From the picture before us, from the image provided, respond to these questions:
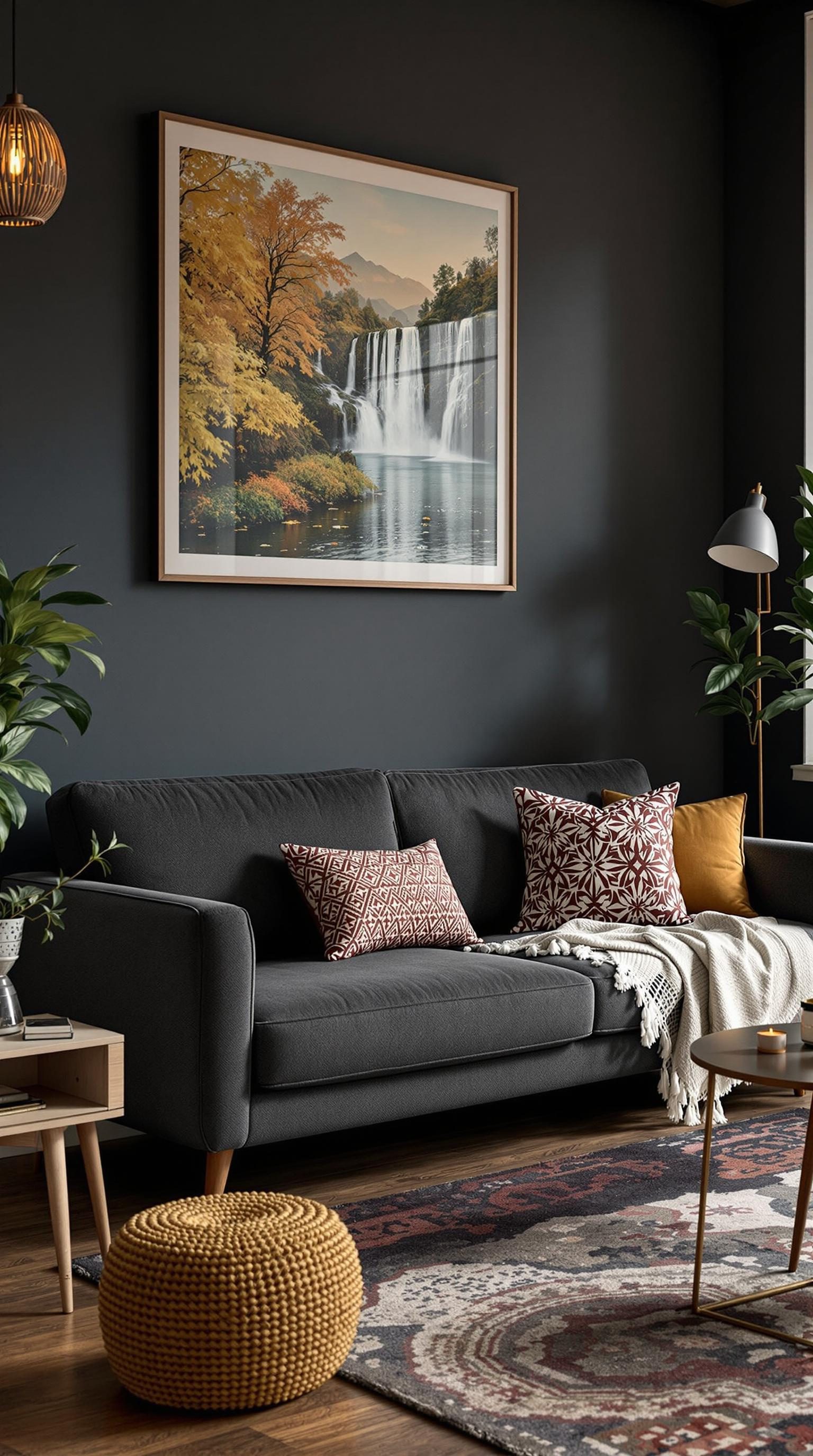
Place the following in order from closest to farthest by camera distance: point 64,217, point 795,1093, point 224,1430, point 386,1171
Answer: point 224,1430 → point 386,1171 → point 64,217 → point 795,1093

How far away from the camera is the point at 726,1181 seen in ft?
11.5

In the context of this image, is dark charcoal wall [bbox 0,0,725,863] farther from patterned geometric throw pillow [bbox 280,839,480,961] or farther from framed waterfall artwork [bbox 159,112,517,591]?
patterned geometric throw pillow [bbox 280,839,480,961]

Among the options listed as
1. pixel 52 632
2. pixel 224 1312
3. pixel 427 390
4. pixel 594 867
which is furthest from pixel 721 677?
pixel 224 1312

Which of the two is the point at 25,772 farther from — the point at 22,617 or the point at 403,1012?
the point at 403,1012

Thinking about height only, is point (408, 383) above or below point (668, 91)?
below

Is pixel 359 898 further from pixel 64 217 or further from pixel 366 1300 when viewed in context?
pixel 64 217

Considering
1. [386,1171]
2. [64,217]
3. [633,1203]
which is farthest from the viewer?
[64,217]

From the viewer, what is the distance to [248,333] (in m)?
4.31

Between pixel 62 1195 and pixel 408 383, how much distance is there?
8.74ft

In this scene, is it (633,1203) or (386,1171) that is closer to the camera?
(633,1203)

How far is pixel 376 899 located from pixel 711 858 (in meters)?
1.18

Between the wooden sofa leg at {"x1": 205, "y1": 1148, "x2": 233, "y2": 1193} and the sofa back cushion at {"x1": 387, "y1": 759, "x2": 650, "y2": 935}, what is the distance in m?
1.29

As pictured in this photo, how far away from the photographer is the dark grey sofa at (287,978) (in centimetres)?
319

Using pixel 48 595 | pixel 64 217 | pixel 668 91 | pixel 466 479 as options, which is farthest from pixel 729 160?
pixel 48 595
